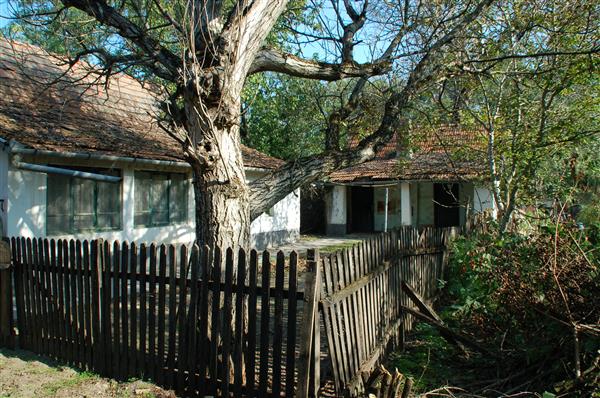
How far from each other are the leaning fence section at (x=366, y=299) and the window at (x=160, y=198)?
7789mm

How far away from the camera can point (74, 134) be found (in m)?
10.9

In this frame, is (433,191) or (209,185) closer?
(209,185)

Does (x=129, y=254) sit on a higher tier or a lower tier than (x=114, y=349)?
higher

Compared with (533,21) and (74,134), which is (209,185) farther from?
(74,134)

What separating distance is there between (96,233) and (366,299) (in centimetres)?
823

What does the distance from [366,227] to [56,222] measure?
1763cm

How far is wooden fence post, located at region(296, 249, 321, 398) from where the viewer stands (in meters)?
3.90

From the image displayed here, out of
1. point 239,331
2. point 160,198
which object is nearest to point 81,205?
point 160,198

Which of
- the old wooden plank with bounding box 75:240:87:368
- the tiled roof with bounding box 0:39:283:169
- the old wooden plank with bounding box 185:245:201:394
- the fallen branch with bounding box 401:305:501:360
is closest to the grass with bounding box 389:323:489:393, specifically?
the fallen branch with bounding box 401:305:501:360

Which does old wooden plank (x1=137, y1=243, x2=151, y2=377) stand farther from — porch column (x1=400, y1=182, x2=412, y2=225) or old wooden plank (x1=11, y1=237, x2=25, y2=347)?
porch column (x1=400, y1=182, x2=412, y2=225)

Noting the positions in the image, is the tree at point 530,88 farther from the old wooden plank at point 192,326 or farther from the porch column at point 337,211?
the porch column at point 337,211

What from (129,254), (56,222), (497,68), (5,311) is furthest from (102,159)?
(497,68)

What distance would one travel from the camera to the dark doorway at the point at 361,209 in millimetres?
25922

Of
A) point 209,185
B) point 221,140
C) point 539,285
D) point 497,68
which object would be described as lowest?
point 539,285
